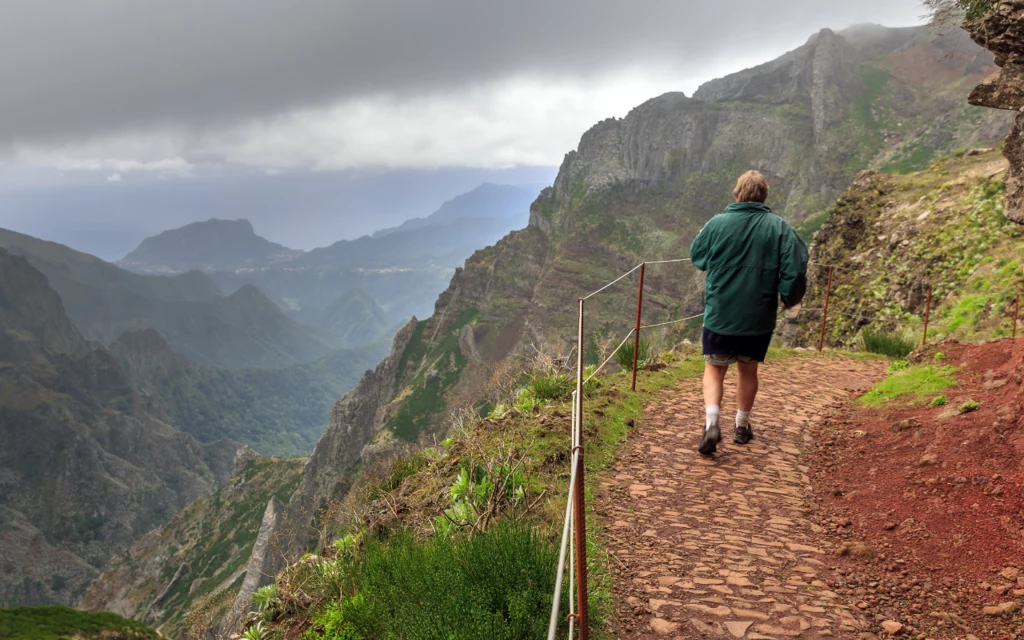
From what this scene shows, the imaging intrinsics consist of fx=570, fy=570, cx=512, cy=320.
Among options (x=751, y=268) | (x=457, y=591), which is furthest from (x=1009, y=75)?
(x=457, y=591)

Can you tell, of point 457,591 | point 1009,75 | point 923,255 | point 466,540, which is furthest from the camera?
point 923,255

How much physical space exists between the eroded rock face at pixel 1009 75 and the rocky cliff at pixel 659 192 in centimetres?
10478

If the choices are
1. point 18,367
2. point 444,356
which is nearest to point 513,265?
point 444,356

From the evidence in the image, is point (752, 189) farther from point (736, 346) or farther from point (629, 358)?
point (629, 358)

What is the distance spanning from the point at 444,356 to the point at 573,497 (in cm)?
15060

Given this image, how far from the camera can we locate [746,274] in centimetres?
520

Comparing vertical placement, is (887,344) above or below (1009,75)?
below

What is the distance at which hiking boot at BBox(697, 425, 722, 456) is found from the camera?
19.2 feet

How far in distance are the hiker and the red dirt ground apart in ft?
4.98

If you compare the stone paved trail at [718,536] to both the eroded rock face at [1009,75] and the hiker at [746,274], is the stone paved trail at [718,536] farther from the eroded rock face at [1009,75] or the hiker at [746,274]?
the eroded rock face at [1009,75]

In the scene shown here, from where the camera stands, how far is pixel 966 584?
11.4 feet

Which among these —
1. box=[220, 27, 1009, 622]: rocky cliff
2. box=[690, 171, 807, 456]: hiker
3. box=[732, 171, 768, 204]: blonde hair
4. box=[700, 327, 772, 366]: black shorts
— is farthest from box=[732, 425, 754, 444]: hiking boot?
box=[220, 27, 1009, 622]: rocky cliff

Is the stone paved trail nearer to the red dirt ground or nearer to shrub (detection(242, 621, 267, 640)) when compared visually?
the red dirt ground

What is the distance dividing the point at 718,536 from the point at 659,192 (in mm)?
178369
